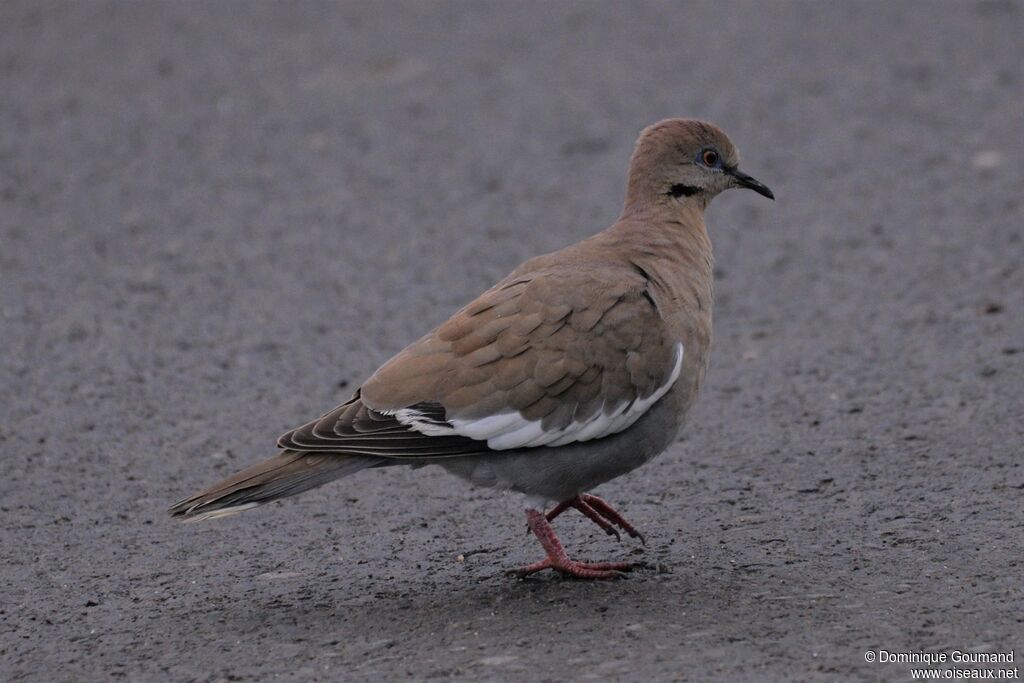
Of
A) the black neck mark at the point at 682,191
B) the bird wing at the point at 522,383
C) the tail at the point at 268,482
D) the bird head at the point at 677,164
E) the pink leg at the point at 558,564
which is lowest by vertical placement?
the pink leg at the point at 558,564

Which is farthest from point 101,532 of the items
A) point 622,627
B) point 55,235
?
point 55,235

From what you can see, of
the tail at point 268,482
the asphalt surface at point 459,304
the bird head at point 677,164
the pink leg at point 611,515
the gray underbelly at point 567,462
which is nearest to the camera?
the asphalt surface at point 459,304

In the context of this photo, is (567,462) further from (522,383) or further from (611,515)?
(611,515)

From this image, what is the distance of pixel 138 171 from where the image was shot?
8305 millimetres

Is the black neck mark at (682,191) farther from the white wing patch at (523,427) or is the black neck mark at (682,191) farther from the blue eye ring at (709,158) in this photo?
the white wing patch at (523,427)

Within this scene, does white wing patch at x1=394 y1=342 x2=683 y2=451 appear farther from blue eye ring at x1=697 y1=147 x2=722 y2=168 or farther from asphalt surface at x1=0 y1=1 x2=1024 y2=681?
blue eye ring at x1=697 y1=147 x2=722 y2=168

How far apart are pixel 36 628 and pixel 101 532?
2.21ft

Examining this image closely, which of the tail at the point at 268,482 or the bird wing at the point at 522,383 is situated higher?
the bird wing at the point at 522,383

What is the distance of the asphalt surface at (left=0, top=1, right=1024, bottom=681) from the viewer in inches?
158

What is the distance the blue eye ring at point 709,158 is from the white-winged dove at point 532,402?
718 millimetres

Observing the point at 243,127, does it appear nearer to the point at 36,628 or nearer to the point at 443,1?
the point at 443,1

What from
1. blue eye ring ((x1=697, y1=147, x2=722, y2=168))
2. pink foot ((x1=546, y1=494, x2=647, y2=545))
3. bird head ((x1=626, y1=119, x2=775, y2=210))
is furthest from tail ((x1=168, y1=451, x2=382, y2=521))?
blue eye ring ((x1=697, y1=147, x2=722, y2=168))

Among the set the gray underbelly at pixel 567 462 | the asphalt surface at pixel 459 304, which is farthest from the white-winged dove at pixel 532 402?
the asphalt surface at pixel 459 304

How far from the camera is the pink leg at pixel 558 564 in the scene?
4254 mm
